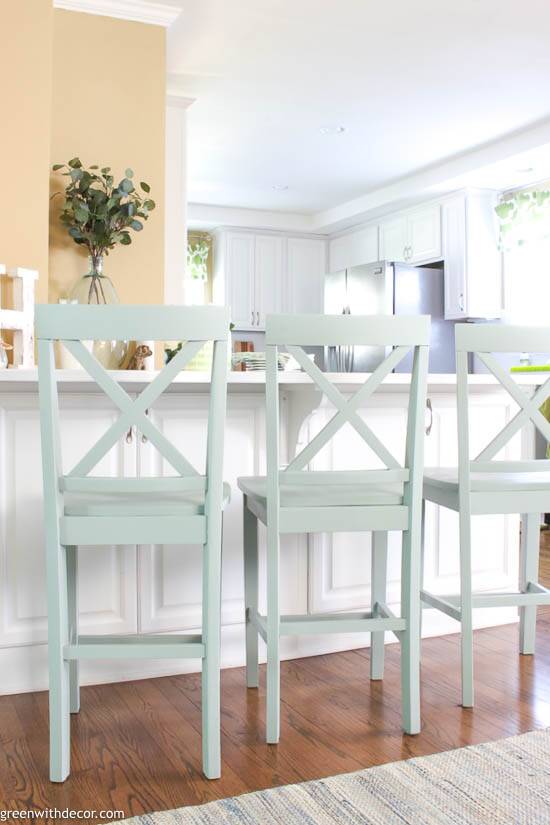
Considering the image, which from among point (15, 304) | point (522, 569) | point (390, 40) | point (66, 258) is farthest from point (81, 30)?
point (522, 569)

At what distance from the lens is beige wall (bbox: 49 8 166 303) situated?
12.0 feet

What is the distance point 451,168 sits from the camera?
19.2 feet

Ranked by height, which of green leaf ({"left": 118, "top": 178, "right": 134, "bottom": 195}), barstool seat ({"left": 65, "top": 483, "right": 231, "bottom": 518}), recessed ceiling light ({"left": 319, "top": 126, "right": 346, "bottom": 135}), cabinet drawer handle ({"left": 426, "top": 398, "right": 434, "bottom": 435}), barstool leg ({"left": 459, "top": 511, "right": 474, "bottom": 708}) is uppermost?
Answer: recessed ceiling light ({"left": 319, "top": 126, "right": 346, "bottom": 135})

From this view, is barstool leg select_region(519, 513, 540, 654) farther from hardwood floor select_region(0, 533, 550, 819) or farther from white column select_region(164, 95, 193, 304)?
white column select_region(164, 95, 193, 304)

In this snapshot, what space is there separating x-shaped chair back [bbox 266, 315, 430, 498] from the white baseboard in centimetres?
83

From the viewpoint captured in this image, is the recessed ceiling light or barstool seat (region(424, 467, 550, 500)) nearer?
barstool seat (region(424, 467, 550, 500))

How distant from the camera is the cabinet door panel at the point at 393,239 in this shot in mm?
6734

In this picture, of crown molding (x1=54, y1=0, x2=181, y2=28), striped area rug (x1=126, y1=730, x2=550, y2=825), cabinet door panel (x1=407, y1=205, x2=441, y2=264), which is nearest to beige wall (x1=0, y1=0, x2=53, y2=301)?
crown molding (x1=54, y1=0, x2=181, y2=28)

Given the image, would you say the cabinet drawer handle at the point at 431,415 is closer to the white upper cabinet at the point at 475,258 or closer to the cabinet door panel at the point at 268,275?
the white upper cabinet at the point at 475,258

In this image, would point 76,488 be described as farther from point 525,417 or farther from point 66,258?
point 66,258

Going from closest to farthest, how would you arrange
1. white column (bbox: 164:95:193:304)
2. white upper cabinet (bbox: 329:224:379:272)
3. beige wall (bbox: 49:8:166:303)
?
beige wall (bbox: 49:8:166:303), white column (bbox: 164:95:193:304), white upper cabinet (bbox: 329:224:379:272)

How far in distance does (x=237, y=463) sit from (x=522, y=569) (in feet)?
3.30

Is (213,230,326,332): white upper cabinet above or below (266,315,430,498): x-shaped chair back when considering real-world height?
above

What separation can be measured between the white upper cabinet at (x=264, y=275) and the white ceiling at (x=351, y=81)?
1.09m
